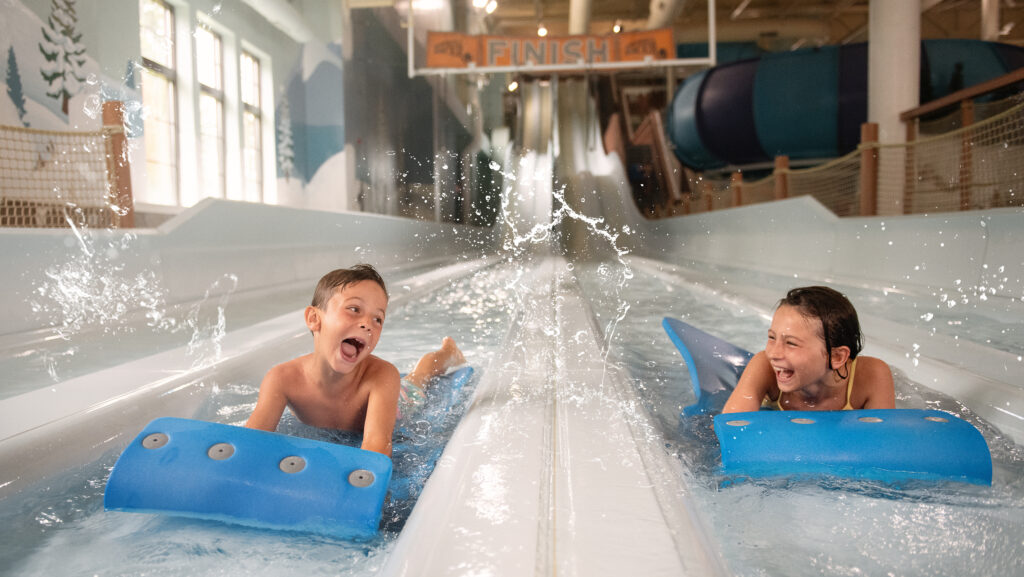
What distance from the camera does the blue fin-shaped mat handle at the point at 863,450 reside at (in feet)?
3.42

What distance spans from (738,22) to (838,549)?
1436cm

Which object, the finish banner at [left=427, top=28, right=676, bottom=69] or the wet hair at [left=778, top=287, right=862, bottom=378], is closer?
the wet hair at [left=778, top=287, right=862, bottom=378]

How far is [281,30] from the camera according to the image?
5211 mm

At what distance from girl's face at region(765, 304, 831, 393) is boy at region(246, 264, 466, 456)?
0.70 meters

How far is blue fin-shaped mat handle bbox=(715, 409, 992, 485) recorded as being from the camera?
3.42 ft

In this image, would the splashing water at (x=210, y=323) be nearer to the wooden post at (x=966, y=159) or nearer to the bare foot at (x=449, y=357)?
the bare foot at (x=449, y=357)

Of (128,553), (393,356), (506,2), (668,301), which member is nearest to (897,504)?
(128,553)

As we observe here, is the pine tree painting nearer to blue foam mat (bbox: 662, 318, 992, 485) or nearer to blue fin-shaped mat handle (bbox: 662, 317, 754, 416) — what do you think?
blue fin-shaped mat handle (bbox: 662, 317, 754, 416)

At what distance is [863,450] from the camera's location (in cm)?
105

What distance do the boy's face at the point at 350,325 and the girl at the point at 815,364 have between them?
71cm

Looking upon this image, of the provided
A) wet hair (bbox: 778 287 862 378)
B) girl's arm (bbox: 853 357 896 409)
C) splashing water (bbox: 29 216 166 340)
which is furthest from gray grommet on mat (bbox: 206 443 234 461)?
splashing water (bbox: 29 216 166 340)

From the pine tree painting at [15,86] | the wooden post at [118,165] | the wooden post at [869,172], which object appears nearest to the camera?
the wooden post at [118,165]

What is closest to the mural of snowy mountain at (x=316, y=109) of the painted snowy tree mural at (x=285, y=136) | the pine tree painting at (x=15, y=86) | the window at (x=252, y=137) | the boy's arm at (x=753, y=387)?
the painted snowy tree mural at (x=285, y=136)

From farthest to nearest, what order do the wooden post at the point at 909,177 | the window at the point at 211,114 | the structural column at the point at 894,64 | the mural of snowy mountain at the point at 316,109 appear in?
the mural of snowy mountain at the point at 316,109 → the window at the point at 211,114 → the structural column at the point at 894,64 → the wooden post at the point at 909,177
